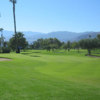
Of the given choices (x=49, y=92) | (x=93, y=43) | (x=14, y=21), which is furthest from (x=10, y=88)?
(x=93, y=43)

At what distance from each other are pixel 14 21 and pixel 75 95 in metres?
47.5

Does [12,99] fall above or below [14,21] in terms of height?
below

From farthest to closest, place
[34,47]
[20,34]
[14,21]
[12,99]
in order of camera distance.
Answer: [34,47] < [20,34] < [14,21] < [12,99]

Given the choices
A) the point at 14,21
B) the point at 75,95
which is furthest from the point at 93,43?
the point at 75,95

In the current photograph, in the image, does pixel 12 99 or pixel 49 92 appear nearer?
→ pixel 12 99

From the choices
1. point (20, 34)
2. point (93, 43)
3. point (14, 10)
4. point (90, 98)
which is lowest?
point (90, 98)

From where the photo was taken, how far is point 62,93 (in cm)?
671

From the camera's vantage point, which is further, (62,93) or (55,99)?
(62,93)

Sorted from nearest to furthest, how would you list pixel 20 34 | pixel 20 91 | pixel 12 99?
pixel 12 99
pixel 20 91
pixel 20 34

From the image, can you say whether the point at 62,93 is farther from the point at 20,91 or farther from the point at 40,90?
the point at 20,91

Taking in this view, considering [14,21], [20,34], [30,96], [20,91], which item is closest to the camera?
[30,96]

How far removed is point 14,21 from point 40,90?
153ft

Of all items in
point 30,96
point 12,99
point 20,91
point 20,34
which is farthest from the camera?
point 20,34

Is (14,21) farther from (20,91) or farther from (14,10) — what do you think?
(20,91)
